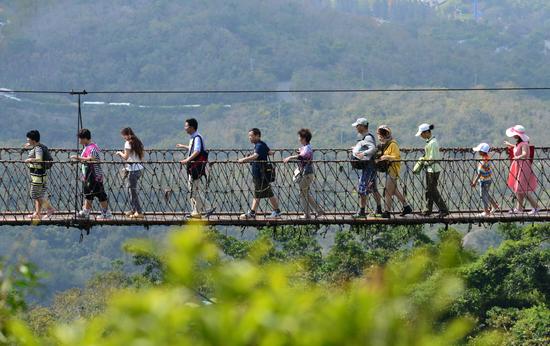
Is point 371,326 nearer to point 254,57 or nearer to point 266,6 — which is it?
point 254,57

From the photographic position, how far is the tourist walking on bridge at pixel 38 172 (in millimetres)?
12430

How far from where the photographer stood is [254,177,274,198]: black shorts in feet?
40.4

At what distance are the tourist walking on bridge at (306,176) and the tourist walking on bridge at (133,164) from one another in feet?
4.78

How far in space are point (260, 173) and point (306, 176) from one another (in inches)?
17.4

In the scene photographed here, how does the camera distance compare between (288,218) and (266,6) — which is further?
(266,6)

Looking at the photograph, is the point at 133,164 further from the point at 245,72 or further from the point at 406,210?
the point at 245,72

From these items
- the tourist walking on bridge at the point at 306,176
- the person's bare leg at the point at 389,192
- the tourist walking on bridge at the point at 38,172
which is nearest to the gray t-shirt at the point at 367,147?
the person's bare leg at the point at 389,192

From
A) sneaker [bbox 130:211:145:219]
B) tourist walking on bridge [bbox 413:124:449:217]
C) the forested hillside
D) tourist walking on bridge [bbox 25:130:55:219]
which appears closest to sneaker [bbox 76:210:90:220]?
tourist walking on bridge [bbox 25:130:55:219]

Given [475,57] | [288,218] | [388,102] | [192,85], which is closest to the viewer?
[288,218]

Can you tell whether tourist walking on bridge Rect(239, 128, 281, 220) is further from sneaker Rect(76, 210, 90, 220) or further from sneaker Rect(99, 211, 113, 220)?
sneaker Rect(76, 210, 90, 220)

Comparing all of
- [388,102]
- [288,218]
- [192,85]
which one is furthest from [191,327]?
[192,85]

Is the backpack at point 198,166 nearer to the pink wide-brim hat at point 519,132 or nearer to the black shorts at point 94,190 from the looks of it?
the black shorts at point 94,190

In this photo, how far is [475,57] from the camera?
580 feet

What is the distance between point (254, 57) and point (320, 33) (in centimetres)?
1440
